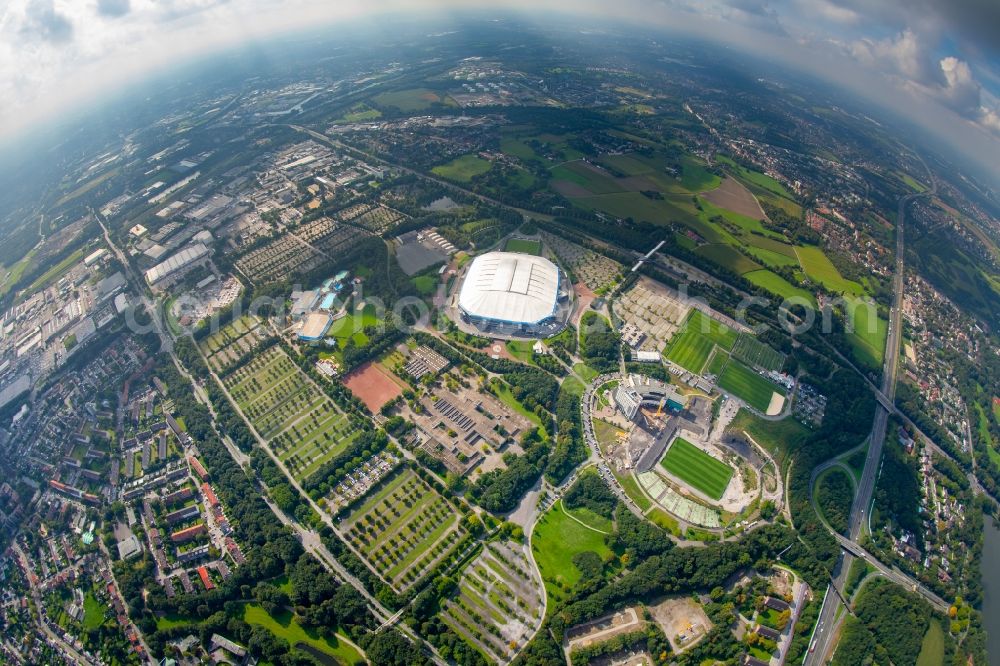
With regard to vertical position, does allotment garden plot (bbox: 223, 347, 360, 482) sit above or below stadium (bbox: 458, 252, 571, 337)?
below

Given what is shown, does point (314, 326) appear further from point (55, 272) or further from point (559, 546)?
point (55, 272)

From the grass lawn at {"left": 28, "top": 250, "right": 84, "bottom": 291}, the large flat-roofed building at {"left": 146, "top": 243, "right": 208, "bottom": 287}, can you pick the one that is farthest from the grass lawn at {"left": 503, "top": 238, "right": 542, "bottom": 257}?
the grass lawn at {"left": 28, "top": 250, "right": 84, "bottom": 291}

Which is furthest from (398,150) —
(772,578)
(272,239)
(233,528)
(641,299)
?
(772,578)

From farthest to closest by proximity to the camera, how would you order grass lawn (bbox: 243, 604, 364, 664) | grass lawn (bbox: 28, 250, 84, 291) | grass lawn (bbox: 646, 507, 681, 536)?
grass lawn (bbox: 28, 250, 84, 291) → grass lawn (bbox: 646, 507, 681, 536) → grass lawn (bbox: 243, 604, 364, 664)

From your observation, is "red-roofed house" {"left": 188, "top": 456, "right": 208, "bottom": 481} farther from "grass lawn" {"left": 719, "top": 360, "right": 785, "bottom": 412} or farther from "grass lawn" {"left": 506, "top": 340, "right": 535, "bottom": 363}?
"grass lawn" {"left": 719, "top": 360, "right": 785, "bottom": 412}

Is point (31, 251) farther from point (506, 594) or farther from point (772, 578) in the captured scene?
point (772, 578)

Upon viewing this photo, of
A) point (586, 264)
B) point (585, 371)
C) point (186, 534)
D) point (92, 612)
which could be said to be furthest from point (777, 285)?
point (92, 612)

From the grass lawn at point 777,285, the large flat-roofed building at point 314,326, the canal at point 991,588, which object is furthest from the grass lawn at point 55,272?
the canal at point 991,588

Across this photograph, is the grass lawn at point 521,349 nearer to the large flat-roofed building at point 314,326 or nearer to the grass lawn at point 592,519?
the grass lawn at point 592,519
